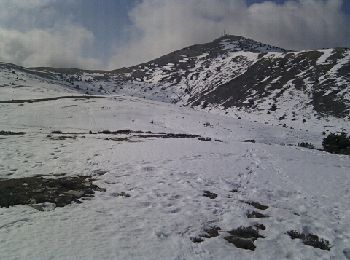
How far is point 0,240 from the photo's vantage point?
9430mm

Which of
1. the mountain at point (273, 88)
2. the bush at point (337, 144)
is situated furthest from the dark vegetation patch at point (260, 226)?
the mountain at point (273, 88)

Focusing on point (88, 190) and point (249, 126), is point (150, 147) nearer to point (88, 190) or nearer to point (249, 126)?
point (88, 190)

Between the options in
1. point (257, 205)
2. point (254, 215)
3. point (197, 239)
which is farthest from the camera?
point (257, 205)

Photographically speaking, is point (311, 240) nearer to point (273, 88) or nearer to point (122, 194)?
point (122, 194)

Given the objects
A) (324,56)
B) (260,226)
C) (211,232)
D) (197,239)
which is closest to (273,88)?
(324,56)

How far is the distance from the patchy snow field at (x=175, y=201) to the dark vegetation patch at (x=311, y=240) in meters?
0.23

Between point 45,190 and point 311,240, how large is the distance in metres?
9.34

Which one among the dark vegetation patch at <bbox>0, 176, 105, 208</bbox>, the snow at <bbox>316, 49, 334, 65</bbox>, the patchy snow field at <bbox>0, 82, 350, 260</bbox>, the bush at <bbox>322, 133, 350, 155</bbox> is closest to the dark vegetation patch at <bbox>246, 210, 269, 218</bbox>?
the patchy snow field at <bbox>0, 82, 350, 260</bbox>

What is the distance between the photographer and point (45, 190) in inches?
573

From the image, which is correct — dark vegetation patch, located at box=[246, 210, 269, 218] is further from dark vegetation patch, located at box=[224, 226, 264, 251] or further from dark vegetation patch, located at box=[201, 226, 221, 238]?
dark vegetation patch, located at box=[201, 226, 221, 238]

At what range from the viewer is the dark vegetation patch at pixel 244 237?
34.3ft

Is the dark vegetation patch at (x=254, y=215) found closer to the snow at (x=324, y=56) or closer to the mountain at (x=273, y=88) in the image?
the mountain at (x=273, y=88)

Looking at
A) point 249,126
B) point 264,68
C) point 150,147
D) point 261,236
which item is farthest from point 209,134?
point 264,68

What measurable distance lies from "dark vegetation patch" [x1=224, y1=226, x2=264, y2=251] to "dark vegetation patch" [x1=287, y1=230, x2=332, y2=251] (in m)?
1.05
